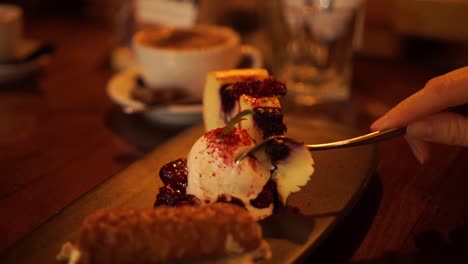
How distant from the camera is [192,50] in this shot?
1.16 m

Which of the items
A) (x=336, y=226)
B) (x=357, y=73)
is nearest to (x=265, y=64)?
(x=357, y=73)

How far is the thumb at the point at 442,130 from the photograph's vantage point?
0.74m

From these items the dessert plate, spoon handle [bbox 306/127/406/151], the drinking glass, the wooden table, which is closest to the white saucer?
the wooden table

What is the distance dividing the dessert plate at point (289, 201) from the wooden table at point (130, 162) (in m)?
0.04

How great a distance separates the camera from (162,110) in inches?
43.1

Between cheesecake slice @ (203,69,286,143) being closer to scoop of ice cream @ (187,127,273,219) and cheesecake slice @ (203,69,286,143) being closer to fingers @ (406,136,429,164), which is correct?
scoop of ice cream @ (187,127,273,219)

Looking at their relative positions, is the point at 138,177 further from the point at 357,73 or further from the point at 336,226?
the point at 357,73

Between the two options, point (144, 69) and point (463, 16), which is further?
point (463, 16)

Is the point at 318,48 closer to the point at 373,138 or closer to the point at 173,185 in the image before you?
the point at 373,138

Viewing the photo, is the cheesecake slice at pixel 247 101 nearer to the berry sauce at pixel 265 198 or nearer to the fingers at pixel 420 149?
the berry sauce at pixel 265 198

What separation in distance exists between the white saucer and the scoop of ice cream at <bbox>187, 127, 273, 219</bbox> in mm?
360

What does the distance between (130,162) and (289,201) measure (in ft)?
1.25

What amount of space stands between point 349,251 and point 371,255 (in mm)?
29

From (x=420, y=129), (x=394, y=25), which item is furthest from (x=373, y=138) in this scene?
(x=394, y=25)
